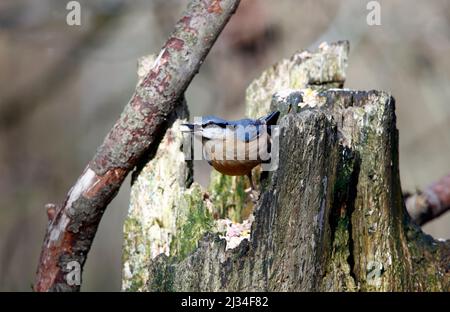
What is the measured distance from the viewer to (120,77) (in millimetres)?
7500

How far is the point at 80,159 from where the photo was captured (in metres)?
7.52

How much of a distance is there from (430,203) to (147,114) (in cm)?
190

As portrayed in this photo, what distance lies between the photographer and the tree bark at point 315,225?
321 centimetres

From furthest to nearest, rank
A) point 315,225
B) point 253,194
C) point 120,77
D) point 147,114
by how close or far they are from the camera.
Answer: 1. point 120,77
2. point 253,194
3. point 147,114
4. point 315,225

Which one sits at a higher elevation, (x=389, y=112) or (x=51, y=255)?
(x=389, y=112)

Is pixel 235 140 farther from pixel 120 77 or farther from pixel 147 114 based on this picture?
pixel 120 77

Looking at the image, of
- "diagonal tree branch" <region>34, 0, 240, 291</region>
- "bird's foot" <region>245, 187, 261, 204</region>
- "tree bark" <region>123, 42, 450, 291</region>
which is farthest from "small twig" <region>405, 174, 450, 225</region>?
"diagonal tree branch" <region>34, 0, 240, 291</region>

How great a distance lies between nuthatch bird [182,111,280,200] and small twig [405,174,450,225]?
5.25ft

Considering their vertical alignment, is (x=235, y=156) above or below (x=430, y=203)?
below

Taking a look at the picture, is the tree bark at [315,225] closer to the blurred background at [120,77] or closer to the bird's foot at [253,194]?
the bird's foot at [253,194]

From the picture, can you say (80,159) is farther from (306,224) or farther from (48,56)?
(306,224)

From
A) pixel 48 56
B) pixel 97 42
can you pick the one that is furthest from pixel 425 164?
pixel 48 56

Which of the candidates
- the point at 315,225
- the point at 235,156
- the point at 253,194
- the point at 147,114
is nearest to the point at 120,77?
the point at 253,194
